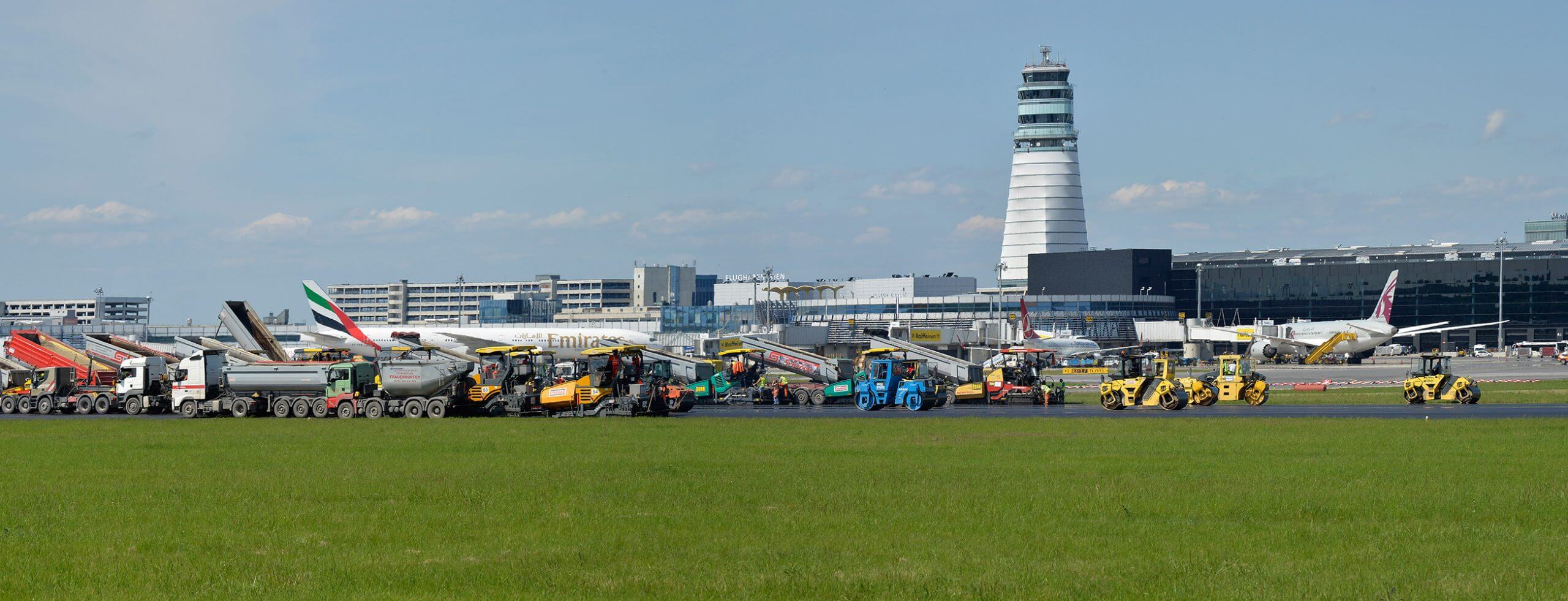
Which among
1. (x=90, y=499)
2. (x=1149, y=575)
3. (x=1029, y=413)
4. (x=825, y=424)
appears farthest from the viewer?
(x=1029, y=413)

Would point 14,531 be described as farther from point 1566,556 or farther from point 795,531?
point 1566,556

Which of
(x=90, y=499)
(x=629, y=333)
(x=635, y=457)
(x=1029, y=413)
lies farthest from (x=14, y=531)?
(x=629, y=333)

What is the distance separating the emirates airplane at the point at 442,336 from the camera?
125 m

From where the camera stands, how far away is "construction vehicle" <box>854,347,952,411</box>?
63125mm

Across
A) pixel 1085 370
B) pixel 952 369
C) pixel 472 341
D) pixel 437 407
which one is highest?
pixel 472 341

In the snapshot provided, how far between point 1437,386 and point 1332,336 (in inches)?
3311

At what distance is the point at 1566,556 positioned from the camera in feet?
57.6

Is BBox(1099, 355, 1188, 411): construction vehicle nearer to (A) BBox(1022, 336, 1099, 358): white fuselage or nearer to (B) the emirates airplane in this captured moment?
(B) the emirates airplane

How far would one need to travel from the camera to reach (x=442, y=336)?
437ft

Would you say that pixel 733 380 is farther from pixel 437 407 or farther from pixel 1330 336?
pixel 1330 336

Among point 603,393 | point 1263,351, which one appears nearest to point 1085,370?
point 1263,351

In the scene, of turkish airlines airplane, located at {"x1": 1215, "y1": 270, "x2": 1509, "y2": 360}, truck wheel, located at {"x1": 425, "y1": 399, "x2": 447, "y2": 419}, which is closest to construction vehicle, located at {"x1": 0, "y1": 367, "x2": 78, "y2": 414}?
truck wheel, located at {"x1": 425, "y1": 399, "x2": 447, "y2": 419}

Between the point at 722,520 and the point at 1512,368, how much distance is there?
112 metres

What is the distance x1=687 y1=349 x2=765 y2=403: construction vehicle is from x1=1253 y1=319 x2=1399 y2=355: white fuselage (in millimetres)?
73884
